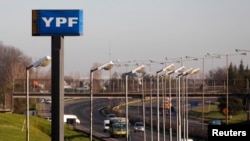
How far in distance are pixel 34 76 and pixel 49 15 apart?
14017 cm

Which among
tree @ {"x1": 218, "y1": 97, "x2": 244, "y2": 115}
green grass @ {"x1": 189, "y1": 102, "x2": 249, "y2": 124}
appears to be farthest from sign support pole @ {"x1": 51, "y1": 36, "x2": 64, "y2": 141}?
tree @ {"x1": 218, "y1": 97, "x2": 244, "y2": 115}

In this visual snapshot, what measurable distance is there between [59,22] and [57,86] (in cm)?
188

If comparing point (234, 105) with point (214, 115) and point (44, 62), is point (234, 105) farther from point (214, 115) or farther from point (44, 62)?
point (44, 62)

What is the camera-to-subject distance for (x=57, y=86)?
21.3m

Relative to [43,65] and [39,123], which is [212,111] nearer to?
[39,123]

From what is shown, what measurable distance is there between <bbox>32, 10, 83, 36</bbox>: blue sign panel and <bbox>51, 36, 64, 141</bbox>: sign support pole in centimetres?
41

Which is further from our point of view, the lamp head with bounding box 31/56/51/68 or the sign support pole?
the lamp head with bounding box 31/56/51/68

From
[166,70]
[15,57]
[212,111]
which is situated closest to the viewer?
[166,70]

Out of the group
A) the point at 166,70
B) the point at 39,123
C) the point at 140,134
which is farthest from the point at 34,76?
the point at 166,70

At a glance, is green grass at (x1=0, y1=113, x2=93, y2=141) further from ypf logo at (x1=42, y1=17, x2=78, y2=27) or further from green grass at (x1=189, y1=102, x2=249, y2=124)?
ypf logo at (x1=42, y1=17, x2=78, y2=27)

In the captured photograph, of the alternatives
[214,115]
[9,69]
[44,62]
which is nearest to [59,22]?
[44,62]

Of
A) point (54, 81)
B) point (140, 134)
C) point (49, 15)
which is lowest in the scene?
point (140, 134)

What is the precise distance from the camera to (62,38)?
838 inches

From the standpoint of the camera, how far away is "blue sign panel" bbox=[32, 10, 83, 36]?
20.7 metres
